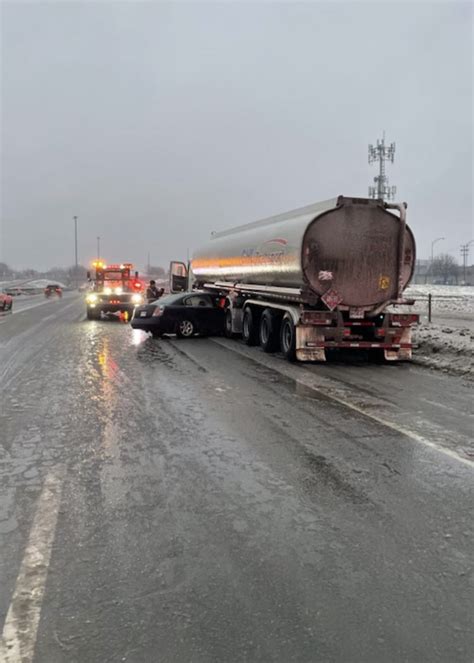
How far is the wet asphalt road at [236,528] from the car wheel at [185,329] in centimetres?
856

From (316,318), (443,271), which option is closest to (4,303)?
(316,318)

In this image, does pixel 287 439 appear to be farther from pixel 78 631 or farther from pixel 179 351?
pixel 179 351

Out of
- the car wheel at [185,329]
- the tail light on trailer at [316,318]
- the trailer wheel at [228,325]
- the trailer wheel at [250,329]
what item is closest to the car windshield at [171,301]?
the car wheel at [185,329]

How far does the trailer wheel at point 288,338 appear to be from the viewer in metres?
12.0

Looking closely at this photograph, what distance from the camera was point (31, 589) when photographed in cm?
312

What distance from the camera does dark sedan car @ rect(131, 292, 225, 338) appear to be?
16.3 metres

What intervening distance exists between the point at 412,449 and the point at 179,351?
8.51 meters

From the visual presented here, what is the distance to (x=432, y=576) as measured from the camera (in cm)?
329

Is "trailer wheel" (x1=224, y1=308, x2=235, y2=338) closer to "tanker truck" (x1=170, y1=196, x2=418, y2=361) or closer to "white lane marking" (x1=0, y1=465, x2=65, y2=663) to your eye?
"tanker truck" (x1=170, y1=196, x2=418, y2=361)

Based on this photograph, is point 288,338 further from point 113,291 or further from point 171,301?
point 113,291

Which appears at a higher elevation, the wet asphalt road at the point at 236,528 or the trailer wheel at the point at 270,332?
the trailer wheel at the point at 270,332

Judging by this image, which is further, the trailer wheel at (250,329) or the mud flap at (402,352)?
the trailer wheel at (250,329)

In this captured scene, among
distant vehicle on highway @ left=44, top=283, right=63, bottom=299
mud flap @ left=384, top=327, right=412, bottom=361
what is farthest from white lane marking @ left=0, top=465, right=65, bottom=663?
distant vehicle on highway @ left=44, top=283, right=63, bottom=299

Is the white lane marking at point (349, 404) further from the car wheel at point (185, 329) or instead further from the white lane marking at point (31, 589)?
the white lane marking at point (31, 589)
